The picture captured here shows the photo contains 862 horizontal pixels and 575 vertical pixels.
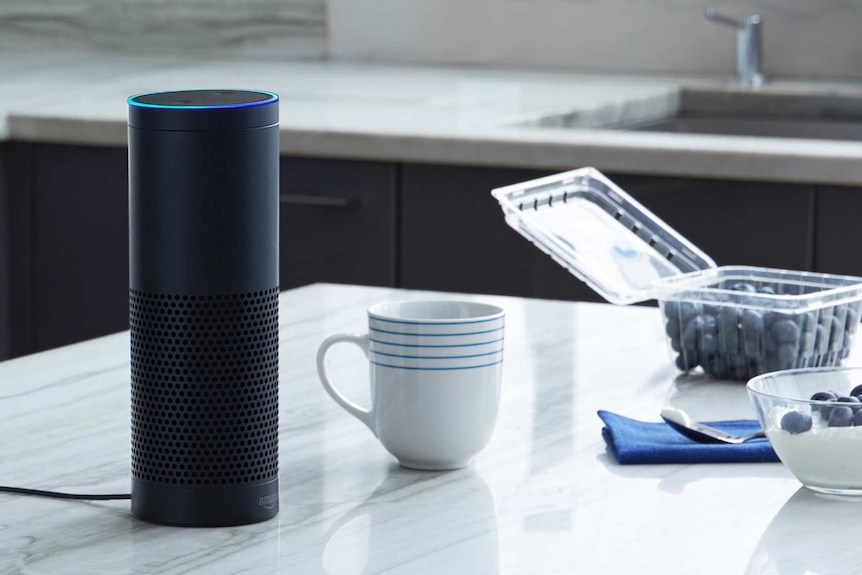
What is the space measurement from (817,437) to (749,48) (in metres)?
2.29

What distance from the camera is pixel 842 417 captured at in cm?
91

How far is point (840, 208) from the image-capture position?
2.20 metres

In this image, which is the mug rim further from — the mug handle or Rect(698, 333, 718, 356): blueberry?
Rect(698, 333, 718, 356): blueberry

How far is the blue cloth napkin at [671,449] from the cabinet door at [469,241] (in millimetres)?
1309

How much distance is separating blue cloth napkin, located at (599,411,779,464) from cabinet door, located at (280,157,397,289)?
1423mm

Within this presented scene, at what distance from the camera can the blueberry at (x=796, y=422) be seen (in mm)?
920

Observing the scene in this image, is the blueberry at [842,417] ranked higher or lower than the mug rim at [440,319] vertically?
lower

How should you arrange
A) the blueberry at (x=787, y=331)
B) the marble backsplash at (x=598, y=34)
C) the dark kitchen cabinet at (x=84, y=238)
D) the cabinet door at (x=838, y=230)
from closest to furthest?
the blueberry at (x=787, y=331) < the cabinet door at (x=838, y=230) < the dark kitchen cabinet at (x=84, y=238) < the marble backsplash at (x=598, y=34)

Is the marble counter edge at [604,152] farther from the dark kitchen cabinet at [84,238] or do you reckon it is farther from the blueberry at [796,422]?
the blueberry at [796,422]

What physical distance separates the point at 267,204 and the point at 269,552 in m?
0.19

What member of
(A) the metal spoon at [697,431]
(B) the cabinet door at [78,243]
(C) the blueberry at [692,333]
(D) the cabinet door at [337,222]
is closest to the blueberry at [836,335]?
(C) the blueberry at [692,333]

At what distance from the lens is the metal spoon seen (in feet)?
3.37

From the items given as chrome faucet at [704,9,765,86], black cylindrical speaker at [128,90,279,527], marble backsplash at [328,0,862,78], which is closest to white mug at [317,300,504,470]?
black cylindrical speaker at [128,90,279,527]

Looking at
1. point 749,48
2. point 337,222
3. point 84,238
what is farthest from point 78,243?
point 749,48
